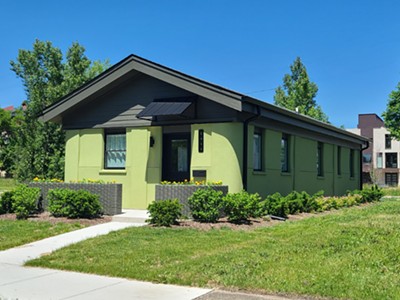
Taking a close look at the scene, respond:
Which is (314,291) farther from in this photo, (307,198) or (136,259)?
(307,198)

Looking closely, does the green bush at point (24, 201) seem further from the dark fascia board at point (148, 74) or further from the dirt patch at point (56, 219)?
the dark fascia board at point (148, 74)

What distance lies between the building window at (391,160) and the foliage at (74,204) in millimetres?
69367

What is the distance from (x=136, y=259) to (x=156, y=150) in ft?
24.2

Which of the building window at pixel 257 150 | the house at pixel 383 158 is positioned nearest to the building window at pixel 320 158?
the building window at pixel 257 150

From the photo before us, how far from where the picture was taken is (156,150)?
49.0ft

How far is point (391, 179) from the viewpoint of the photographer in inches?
2869

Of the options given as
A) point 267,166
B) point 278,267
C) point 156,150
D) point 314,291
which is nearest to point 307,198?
point 267,166

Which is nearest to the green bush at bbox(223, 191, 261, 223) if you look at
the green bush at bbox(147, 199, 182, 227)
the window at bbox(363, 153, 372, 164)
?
the green bush at bbox(147, 199, 182, 227)

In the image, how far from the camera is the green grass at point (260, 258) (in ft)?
20.0

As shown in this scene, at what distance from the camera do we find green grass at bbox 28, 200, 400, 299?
20.0ft

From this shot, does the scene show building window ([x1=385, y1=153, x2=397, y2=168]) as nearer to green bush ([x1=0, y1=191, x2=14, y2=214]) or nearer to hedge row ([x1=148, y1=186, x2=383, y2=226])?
hedge row ([x1=148, y1=186, x2=383, y2=226])

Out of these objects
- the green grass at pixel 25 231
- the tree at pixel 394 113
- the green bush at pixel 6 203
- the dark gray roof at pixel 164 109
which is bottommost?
the green grass at pixel 25 231

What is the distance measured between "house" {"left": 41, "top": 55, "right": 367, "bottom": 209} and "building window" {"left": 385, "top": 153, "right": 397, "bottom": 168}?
61261 millimetres

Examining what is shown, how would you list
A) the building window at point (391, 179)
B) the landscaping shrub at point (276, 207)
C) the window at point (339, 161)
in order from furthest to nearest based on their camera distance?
1. the building window at point (391, 179)
2. the window at point (339, 161)
3. the landscaping shrub at point (276, 207)
